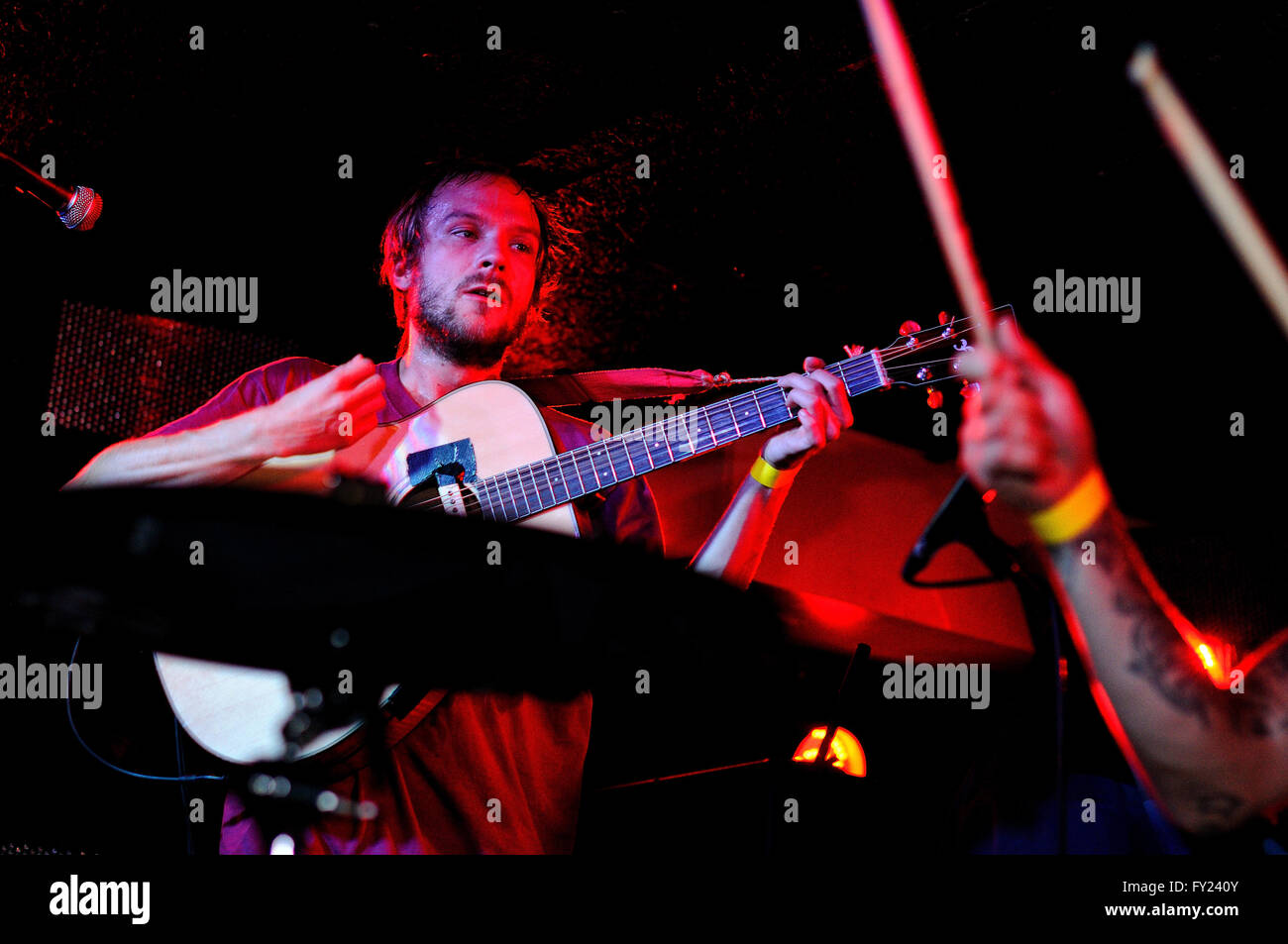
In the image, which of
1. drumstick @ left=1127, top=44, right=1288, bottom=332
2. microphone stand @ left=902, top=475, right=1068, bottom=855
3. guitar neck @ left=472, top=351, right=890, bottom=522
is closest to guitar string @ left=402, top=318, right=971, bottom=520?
guitar neck @ left=472, top=351, right=890, bottom=522

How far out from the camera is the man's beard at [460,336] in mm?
2146

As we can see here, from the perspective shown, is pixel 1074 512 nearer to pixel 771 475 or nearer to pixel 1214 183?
pixel 1214 183

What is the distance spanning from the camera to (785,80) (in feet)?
7.45

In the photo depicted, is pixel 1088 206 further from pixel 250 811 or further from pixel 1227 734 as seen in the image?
pixel 250 811

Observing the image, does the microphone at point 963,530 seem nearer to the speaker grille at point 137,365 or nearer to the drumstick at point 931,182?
the drumstick at point 931,182

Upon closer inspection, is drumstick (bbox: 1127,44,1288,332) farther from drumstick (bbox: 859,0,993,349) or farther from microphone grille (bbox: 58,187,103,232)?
microphone grille (bbox: 58,187,103,232)

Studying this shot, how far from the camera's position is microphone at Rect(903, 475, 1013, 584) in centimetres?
119

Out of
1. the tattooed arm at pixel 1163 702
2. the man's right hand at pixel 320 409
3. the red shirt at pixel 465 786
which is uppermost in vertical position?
the man's right hand at pixel 320 409

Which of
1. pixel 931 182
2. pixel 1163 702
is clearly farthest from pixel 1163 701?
pixel 931 182

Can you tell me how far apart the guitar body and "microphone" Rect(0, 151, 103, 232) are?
0.51 meters

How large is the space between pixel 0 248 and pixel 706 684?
7.55 ft

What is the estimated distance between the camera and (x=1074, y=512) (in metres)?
0.82

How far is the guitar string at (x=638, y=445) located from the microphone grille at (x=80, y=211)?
28.5 inches

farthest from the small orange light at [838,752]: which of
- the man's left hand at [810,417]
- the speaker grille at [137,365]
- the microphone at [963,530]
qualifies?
the speaker grille at [137,365]
